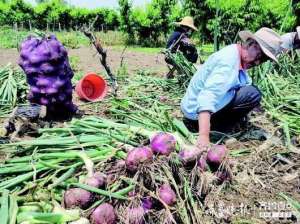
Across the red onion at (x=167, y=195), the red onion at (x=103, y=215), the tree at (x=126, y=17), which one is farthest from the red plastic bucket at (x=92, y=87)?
the tree at (x=126, y=17)

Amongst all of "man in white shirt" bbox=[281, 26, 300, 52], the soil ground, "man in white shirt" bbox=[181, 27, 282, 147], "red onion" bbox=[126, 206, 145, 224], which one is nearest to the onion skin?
the soil ground

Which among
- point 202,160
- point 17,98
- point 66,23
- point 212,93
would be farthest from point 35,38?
point 66,23

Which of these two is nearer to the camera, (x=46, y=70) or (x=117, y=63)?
(x=46, y=70)

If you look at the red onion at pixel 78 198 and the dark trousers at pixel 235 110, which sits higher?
the dark trousers at pixel 235 110

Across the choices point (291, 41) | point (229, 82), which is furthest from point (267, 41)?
point (291, 41)

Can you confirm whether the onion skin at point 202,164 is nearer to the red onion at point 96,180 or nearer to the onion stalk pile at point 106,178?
the onion stalk pile at point 106,178

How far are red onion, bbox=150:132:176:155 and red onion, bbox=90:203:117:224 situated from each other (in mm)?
471

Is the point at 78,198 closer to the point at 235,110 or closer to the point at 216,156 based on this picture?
the point at 216,156

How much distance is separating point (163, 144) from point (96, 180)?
0.44 meters

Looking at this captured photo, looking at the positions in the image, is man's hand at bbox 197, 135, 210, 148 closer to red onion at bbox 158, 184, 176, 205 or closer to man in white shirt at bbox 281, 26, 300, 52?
red onion at bbox 158, 184, 176, 205

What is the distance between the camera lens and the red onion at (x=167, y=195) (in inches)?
85.4

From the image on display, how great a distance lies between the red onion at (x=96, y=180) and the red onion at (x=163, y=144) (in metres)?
0.36

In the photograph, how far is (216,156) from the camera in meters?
2.46

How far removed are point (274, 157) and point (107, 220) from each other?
4.70 ft
